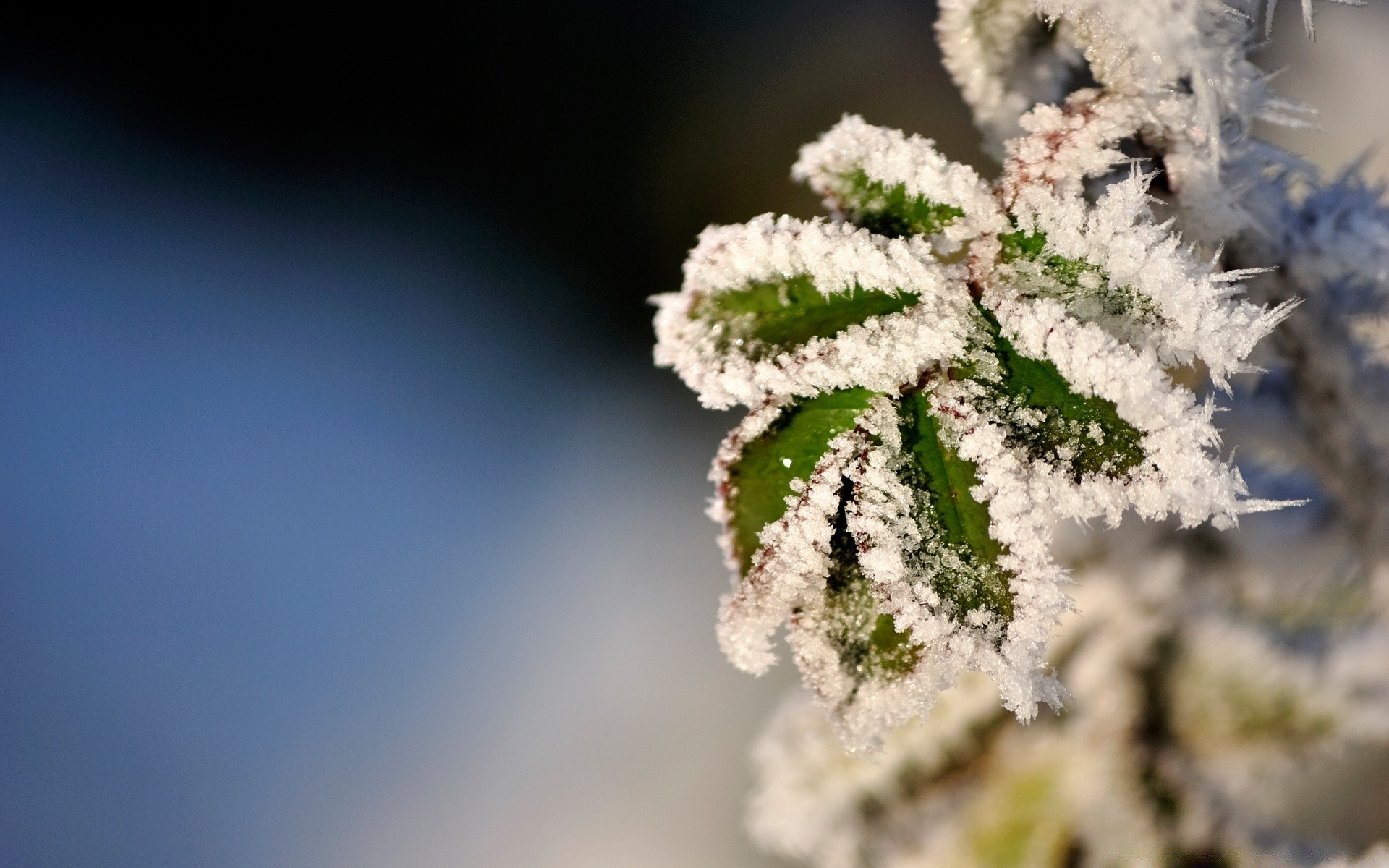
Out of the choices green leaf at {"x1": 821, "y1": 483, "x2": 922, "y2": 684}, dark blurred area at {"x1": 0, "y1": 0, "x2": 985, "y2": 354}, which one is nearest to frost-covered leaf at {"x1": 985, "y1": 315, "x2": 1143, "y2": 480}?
green leaf at {"x1": 821, "y1": 483, "x2": 922, "y2": 684}

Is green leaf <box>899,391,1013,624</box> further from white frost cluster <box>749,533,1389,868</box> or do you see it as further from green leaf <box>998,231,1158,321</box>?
white frost cluster <box>749,533,1389,868</box>

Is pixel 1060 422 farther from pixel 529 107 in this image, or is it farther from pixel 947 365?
pixel 529 107

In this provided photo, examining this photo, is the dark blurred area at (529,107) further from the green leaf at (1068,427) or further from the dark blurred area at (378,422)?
the green leaf at (1068,427)

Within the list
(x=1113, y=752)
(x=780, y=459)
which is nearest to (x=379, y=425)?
(x=780, y=459)

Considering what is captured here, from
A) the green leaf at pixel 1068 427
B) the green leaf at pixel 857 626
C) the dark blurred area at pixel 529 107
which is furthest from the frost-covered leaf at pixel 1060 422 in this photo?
the dark blurred area at pixel 529 107

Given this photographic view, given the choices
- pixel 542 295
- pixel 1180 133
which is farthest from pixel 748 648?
pixel 542 295
